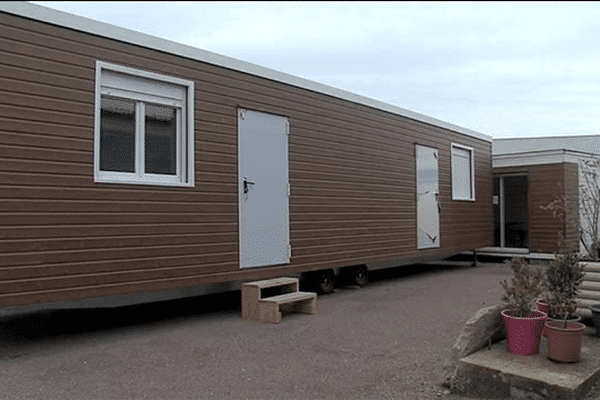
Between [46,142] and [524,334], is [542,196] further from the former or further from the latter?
[46,142]

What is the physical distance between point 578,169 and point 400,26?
919 centimetres

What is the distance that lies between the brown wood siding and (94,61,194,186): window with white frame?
0.30 feet

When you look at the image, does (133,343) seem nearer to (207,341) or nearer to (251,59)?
(207,341)

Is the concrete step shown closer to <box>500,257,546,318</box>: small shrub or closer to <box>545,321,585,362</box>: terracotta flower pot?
<box>545,321,585,362</box>: terracotta flower pot

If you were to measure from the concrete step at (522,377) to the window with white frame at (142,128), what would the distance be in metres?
3.25

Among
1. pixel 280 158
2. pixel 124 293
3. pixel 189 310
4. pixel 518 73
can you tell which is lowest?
pixel 189 310

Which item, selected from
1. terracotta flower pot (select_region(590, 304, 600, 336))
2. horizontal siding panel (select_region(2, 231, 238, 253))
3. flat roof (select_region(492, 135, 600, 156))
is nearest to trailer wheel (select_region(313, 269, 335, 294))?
horizontal siding panel (select_region(2, 231, 238, 253))

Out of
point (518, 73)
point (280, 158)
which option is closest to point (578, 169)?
point (518, 73)

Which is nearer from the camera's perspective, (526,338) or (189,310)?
(526,338)

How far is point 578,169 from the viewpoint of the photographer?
1088 cm

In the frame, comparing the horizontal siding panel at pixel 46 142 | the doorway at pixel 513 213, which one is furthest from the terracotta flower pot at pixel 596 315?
the doorway at pixel 513 213

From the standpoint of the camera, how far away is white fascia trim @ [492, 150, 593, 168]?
10430mm

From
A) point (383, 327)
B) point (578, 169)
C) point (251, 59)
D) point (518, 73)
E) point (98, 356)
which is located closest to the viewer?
point (98, 356)

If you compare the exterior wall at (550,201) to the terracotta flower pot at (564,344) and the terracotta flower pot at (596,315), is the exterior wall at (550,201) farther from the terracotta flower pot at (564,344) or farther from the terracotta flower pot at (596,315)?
the terracotta flower pot at (564,344)
